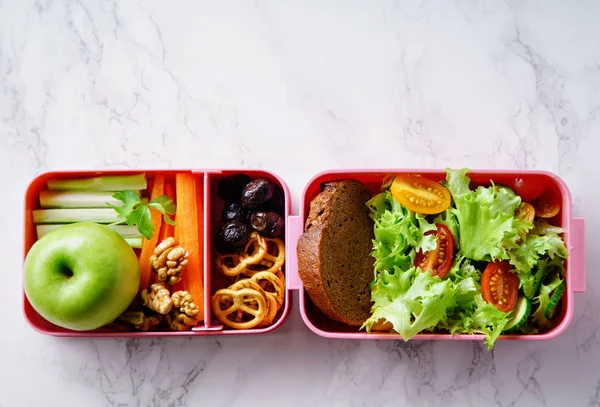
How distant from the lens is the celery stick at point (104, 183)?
6.06 feet

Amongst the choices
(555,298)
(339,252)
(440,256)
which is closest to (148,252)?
(339,252)

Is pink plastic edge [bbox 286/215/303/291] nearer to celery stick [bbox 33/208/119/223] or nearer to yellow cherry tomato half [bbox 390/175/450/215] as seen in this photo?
yellow cherry tomato half [bbox 390/175/450/215]

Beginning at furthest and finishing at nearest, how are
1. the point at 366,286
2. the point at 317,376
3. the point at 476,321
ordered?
the point at 317,376
the point at 366,286
the point at 476,321

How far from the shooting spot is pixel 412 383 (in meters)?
1.97

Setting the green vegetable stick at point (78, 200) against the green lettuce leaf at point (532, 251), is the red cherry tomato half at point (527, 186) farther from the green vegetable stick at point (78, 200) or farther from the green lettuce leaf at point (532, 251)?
the green vegetable stick at point (78, 200)

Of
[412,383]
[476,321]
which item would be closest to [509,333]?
[476,321]

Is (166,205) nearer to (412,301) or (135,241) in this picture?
(135,241)

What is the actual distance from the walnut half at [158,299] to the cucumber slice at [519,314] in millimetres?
1061

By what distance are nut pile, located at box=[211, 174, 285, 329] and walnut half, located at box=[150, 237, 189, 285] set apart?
13 centimetres

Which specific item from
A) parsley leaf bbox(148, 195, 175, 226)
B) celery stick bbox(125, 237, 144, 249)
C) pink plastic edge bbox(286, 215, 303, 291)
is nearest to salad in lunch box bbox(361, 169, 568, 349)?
pink plastic edge bbox(286, 215, 303, 291)

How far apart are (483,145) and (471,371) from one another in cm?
81

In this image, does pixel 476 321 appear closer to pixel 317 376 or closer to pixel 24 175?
pixel 317 376

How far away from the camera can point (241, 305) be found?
5.93 ft

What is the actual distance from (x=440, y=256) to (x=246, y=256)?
629 mm
